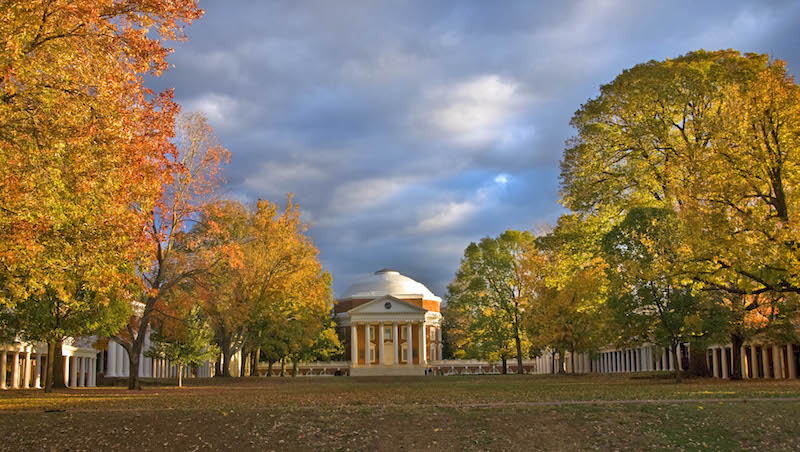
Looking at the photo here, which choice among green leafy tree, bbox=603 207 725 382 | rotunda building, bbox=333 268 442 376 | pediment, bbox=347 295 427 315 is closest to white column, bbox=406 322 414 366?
rotunda building, bbox=333 268 442 376

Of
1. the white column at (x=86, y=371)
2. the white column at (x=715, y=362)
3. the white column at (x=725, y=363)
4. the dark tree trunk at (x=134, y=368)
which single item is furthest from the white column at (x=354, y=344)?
the dark tree trunk at (x=134, y=368)

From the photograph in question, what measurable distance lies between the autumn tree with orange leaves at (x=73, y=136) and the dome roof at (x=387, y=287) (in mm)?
109455

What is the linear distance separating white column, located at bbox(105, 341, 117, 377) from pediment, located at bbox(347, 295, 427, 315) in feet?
158

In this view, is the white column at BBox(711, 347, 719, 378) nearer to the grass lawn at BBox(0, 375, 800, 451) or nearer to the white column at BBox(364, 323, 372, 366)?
the grass lawn at BBox(0, 375, 800, 451)

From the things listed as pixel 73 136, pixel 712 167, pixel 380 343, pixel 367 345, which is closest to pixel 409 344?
pixel 380 343

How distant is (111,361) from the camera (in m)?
62.8

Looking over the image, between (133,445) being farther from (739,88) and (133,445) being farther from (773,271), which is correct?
(739,88)

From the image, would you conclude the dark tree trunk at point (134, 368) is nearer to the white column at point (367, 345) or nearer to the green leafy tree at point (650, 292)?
the green leafy tree at point (650, 292)

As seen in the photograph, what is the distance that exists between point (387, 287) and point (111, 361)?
230 ft

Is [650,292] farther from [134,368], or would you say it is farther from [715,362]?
[715,362]

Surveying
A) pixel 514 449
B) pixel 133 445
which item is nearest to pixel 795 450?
pixel 514 449

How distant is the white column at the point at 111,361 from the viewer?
61.8 metres

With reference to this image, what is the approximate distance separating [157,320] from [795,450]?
1346 inches

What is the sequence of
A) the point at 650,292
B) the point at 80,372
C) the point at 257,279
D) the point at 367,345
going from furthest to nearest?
the point at 367,345
the point at 80,372
the point at 257,279
the point at 650,292
